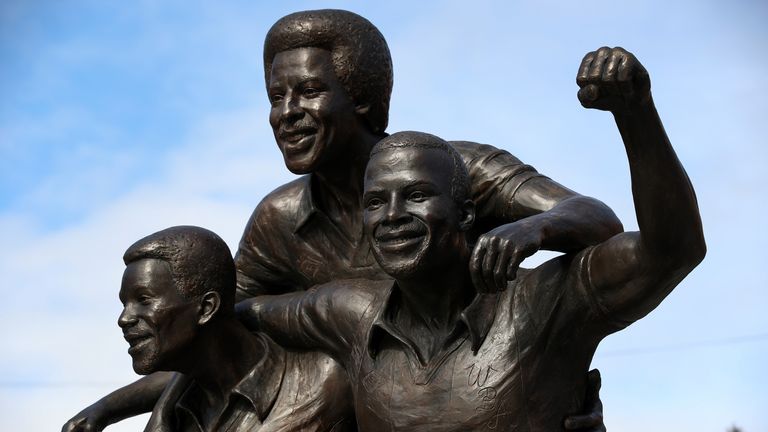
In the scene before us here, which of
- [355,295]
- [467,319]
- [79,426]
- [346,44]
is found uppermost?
[346,44]

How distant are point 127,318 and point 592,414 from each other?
2.30 metres

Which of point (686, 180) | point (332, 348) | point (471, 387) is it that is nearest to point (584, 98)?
point (686, 180)

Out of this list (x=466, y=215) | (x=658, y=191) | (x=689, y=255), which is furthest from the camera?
(x=466, y=215)

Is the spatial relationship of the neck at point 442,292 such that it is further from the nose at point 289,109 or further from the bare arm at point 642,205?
the nose at point 289,109

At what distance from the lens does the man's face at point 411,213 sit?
6590 mm

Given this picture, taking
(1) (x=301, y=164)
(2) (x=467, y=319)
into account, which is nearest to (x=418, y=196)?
(2) (x=467, y=319)

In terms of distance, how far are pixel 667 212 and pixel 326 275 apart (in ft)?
7.80

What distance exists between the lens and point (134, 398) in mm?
8258

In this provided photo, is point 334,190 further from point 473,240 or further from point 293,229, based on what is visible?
point 473,240

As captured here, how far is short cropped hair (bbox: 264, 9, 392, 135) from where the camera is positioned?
309 inches

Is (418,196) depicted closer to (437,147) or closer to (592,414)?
(437,147)

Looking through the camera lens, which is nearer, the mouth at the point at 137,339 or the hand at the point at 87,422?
the mouth at the point at 137,339

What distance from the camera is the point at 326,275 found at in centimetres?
804

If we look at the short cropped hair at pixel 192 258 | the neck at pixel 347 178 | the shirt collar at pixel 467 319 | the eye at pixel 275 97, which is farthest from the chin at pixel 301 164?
the shirt collar at pixel 467 319
